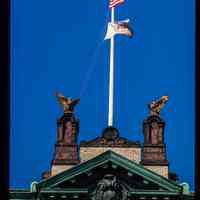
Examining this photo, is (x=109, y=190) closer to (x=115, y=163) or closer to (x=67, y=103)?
(x=115, y=163)

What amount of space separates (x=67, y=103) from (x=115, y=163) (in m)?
4.71

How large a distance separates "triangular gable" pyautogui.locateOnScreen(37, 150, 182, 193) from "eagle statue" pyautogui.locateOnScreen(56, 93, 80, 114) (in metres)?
4.01

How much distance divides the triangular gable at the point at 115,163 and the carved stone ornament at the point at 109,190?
74 cm

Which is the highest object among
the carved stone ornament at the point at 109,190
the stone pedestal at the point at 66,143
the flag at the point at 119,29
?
the flag at the point at 119,29

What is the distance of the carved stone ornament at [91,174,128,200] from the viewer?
105 feet

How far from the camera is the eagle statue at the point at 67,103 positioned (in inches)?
1414

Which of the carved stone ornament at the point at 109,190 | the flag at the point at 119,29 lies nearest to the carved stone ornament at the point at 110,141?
the carved stone ornament at the point at 109,190

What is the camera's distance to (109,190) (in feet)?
105

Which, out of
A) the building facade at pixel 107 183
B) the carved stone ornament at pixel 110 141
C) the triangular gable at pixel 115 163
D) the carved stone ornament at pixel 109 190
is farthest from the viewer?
the carved stone ornament at pixel 110 141

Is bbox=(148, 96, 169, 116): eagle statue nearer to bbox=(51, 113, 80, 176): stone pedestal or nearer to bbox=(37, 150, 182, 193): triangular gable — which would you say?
bbox=(51, 113, 80, 176): stone pedestal

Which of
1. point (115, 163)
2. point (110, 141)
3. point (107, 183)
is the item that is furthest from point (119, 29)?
point (107, 183)
